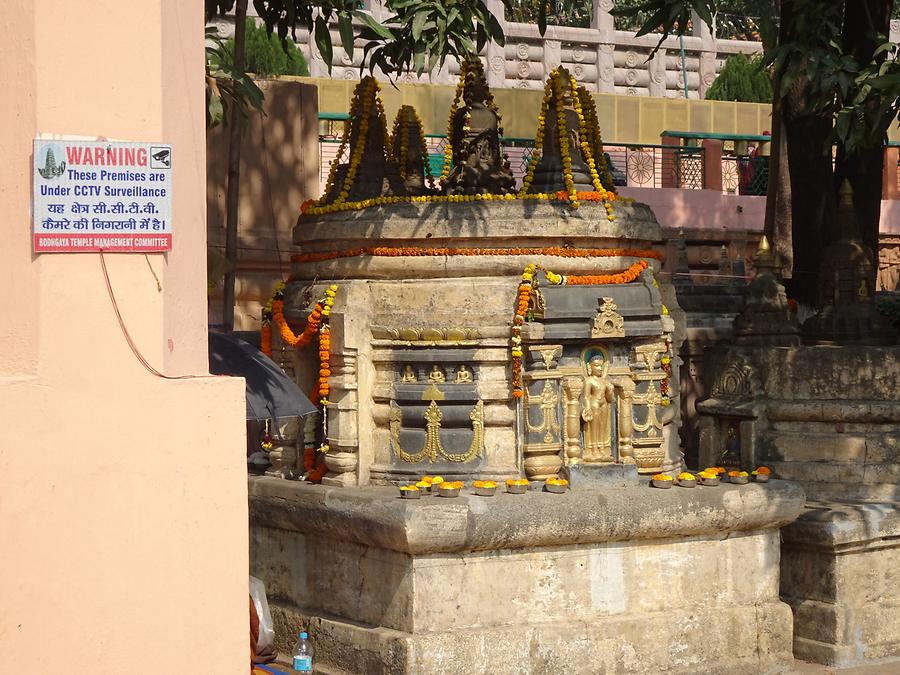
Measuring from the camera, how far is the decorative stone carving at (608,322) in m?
10.2

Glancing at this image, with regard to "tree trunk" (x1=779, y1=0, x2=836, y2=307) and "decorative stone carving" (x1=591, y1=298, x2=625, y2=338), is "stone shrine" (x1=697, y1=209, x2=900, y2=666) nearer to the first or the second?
"tree trunk" (x1=779, y1=0, x2=836, y2=307)

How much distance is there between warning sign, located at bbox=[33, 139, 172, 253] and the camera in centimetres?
614

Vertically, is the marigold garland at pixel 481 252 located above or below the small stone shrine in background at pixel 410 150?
below

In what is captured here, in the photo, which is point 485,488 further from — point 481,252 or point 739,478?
point 739,478

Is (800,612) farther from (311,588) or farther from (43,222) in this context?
(43,222)

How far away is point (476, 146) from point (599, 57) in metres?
22.0

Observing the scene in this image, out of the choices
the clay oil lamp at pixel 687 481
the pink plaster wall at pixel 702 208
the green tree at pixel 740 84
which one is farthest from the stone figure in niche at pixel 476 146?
the green tree at pixel 740 84

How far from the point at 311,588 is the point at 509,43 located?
22513mm

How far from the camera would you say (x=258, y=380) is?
9414 millimetres

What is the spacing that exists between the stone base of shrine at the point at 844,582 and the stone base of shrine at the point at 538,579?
418 millimetres

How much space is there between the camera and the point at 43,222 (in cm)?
612

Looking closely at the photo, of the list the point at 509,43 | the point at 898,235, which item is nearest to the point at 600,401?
the point at 898,235

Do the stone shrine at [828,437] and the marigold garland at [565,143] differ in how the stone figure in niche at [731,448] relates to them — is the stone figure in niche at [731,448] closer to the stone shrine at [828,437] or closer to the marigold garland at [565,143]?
the stone shrine at [828,437]

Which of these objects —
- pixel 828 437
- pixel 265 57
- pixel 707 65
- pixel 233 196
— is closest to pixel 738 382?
pixel 828 437
